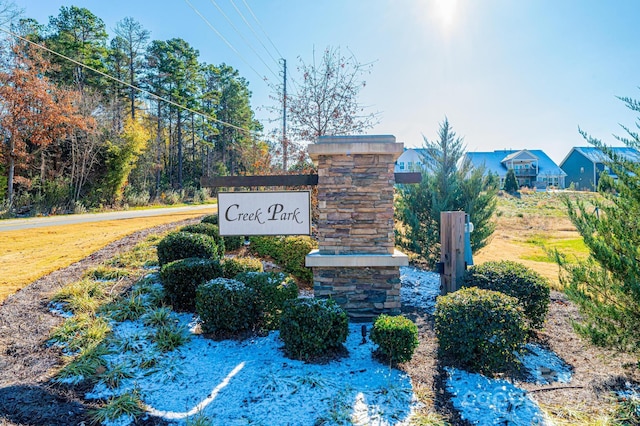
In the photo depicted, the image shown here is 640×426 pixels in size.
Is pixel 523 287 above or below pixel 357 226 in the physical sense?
below

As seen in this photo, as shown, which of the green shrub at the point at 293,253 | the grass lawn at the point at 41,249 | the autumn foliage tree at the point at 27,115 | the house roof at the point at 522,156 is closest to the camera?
the grass lawn at the point at 41,249

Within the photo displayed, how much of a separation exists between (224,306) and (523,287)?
130 inches

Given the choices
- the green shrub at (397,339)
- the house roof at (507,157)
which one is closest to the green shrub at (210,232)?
the green shrub at (397,339)

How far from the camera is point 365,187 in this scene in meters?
4.48

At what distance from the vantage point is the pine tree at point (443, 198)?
23.1ft

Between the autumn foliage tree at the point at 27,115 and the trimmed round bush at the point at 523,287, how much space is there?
17.4 meters

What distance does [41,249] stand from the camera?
7.26 metres

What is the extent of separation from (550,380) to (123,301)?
472cm

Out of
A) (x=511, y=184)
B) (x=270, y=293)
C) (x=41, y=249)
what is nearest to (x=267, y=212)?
(x=270, y=293)

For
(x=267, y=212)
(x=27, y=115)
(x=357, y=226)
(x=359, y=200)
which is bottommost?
(x=357, y=226)

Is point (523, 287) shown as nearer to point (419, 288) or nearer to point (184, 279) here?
point (419, 288)

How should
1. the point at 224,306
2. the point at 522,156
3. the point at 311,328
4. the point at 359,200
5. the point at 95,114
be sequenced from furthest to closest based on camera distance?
the point at 522,156, the point at 95,114, the point at 359,200, the point at 224,306, the point at 311,328

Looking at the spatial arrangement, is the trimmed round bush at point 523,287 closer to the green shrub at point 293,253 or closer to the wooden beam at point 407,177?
the wooden beam at point 407,177

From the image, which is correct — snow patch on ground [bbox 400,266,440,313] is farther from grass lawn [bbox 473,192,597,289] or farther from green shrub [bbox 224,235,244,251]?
green shrub [bbox 224,235,244,251]
